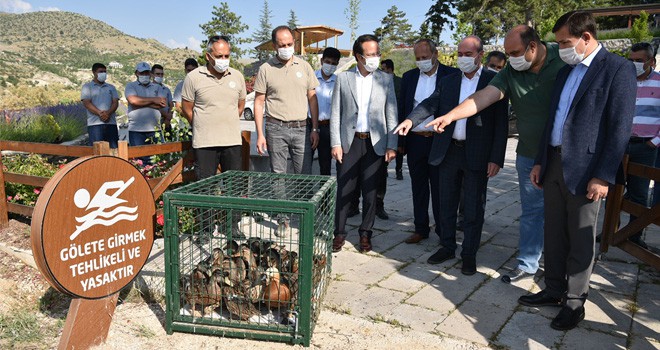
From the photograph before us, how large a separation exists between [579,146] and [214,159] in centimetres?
308

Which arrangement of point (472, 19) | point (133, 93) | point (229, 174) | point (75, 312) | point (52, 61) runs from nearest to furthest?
1. point (75, 312)
2. point (229, 174)
3. point (133, 93)
4. point (472, 19)
5. point (52, 61)

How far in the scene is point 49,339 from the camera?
10.00 ft

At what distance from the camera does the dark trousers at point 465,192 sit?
3971mm

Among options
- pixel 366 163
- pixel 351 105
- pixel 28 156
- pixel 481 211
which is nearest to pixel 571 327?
pixel 481 211

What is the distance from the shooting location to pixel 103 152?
3.45 metres

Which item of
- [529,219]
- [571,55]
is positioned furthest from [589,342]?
[571,55]

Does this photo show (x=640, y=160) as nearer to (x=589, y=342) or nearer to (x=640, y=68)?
(x=640, y=68)

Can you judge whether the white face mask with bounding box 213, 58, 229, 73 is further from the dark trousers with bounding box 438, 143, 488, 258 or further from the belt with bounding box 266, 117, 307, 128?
the dark trousers with bounding box 438, 143, 488, 258

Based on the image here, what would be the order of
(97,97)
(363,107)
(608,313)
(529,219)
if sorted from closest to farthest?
(608,313) < (529,219) < (363,107) < (97,97)

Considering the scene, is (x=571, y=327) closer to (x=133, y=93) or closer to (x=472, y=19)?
(x=133, y=93)

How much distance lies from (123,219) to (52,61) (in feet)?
240

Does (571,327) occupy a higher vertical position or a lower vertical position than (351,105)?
lower

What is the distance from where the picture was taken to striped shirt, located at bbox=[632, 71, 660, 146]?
4.58 metres

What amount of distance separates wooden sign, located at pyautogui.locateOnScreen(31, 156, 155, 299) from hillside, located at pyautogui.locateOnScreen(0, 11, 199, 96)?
5131 centimetres
